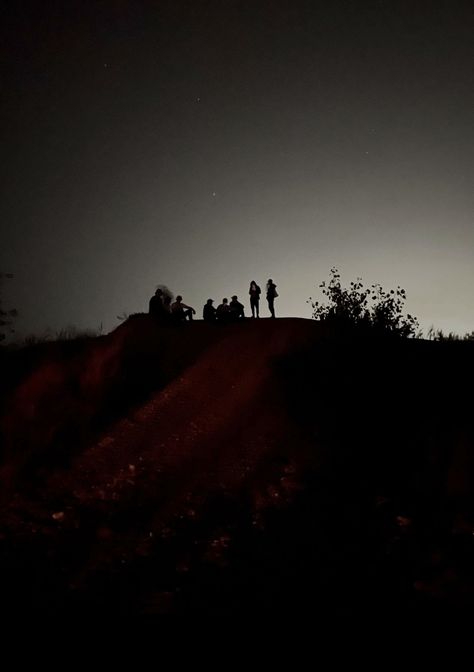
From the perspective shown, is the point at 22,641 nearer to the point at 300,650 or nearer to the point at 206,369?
the point at 300,650

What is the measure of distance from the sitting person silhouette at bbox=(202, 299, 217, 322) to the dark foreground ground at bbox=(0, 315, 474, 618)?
395cm

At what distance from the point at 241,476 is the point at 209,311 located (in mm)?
12035

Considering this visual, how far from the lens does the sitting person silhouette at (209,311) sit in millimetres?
22023

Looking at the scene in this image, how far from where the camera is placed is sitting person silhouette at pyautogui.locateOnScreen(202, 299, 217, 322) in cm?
2202

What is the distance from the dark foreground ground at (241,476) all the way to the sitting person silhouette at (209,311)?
395 centimetres

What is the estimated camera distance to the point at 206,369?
1602 cm

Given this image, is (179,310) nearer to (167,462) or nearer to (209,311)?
(209,311)

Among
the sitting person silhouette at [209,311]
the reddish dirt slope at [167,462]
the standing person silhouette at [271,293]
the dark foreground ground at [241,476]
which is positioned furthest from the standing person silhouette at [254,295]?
the reddish dirt slope at [167,462]

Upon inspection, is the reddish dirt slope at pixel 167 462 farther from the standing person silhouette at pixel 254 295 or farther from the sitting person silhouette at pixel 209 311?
the standing person silhouette at pixel 254 295

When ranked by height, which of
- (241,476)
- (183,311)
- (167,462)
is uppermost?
(183,311)

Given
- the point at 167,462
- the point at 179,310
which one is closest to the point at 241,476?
the point at 167,462

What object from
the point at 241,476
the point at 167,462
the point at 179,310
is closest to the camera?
the point at 241,476

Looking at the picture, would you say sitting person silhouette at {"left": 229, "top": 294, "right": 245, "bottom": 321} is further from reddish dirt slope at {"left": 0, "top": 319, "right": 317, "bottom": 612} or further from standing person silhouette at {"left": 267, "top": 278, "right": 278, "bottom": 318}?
reddish dirt slope at {"left": 0, "top": 319, "right": 317, "bottom": 612}

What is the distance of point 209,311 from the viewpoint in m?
22.2
